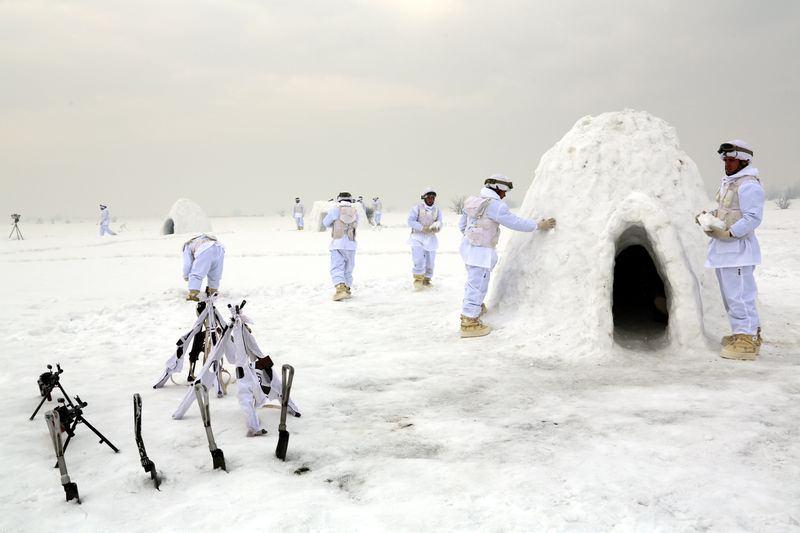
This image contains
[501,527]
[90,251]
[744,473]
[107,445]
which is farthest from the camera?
[90,251]

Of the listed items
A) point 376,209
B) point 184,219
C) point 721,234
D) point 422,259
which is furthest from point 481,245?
point 376,209

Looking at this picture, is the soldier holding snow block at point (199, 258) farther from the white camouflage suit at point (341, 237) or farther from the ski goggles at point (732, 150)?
the ski goggles at point (732, 150)

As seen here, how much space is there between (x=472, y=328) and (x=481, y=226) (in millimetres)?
1267

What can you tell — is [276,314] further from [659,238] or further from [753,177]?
[753,177]

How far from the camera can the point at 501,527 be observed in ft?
8.99

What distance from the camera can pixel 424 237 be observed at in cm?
1111

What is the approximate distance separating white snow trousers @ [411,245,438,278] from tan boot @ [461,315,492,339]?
163 inches

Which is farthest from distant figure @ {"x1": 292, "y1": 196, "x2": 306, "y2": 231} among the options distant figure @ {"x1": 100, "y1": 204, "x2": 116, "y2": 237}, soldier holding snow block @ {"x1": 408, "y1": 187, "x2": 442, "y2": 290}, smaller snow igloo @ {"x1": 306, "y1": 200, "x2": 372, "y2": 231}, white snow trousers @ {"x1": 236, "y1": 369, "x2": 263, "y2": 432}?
white snow trousers @ {"x1": 236, "y1": 369, "x2": 263, "y2": 432}

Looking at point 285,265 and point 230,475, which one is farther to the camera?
point 285,265

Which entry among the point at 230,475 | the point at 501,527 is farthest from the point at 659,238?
the point at 230,475

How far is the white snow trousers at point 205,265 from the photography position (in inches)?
357

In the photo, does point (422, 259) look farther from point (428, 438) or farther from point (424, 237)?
point (428, 438)

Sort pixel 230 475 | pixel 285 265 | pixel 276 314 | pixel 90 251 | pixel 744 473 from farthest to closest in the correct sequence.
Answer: pixel 90 251, pixel 285 265, pixel 276 314, pixel 230 475, pixel 744 473

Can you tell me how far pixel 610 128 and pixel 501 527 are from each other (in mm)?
5591
